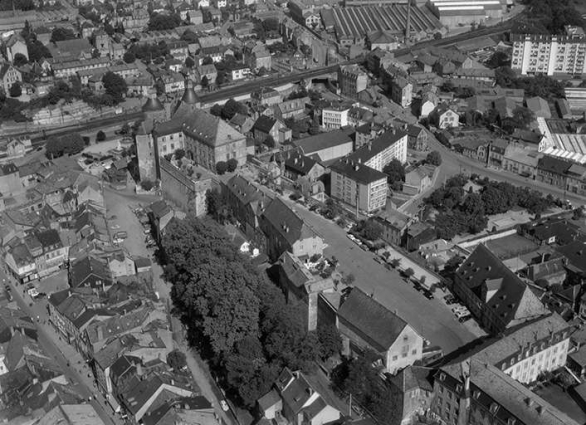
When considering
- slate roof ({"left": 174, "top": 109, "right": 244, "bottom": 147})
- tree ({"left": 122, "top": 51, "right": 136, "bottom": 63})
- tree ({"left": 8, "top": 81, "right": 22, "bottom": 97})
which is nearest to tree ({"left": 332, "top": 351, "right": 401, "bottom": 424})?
slate roof ({"left": 174, "top": 109, "right": 244, "bottom": 147})

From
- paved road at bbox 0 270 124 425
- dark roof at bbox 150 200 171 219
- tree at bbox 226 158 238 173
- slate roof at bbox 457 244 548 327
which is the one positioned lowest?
paved road at bbox 0 270 124 425

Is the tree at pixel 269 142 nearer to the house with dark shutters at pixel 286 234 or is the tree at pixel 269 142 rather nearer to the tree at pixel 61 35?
the house with dark shutters at pixel 286 234

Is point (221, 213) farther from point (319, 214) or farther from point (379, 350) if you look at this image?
point (379, 350)

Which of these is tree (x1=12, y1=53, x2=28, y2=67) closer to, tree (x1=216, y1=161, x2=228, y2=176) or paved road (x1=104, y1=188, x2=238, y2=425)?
paved road (x1=104, y1=188, x2=238, y2=425)

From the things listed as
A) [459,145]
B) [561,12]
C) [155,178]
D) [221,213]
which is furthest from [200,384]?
[561,12]

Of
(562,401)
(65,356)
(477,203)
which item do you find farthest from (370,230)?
(65,356)

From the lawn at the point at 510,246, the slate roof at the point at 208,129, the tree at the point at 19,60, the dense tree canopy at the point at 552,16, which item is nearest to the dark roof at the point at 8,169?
the slate roof at the point at 208,129
